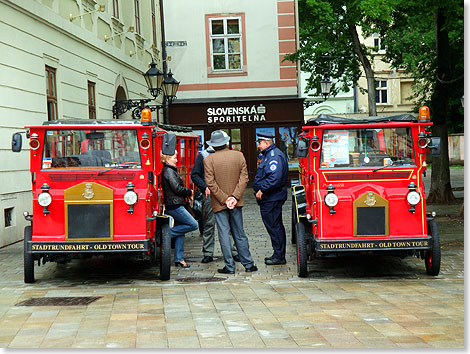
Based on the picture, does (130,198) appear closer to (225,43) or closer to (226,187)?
(226,187)

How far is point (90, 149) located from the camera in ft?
31.4

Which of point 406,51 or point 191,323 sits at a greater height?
point 406,51

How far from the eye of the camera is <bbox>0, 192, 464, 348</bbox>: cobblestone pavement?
241 inches

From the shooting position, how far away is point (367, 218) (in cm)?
918

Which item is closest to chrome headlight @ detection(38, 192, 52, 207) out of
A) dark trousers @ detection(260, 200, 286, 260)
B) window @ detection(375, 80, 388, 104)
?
dark trousers @ detection(260, 200, 286, 260)

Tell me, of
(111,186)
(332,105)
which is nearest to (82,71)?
(111,186)

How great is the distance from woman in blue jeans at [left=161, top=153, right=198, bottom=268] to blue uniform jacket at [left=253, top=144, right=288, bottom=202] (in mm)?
997

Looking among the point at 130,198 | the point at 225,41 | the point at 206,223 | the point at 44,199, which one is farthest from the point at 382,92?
the point at 44,199

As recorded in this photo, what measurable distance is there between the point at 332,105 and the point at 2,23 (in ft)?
138

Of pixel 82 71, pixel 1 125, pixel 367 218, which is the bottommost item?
pixel 367 218

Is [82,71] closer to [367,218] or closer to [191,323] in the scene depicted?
[367,218]

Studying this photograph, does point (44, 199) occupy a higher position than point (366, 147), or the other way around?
point (366, 147)

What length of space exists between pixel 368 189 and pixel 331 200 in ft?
1.59

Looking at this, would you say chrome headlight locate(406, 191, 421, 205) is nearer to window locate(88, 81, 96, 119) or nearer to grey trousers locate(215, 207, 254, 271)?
grey trousers locate(215, 207, 254, 271)
